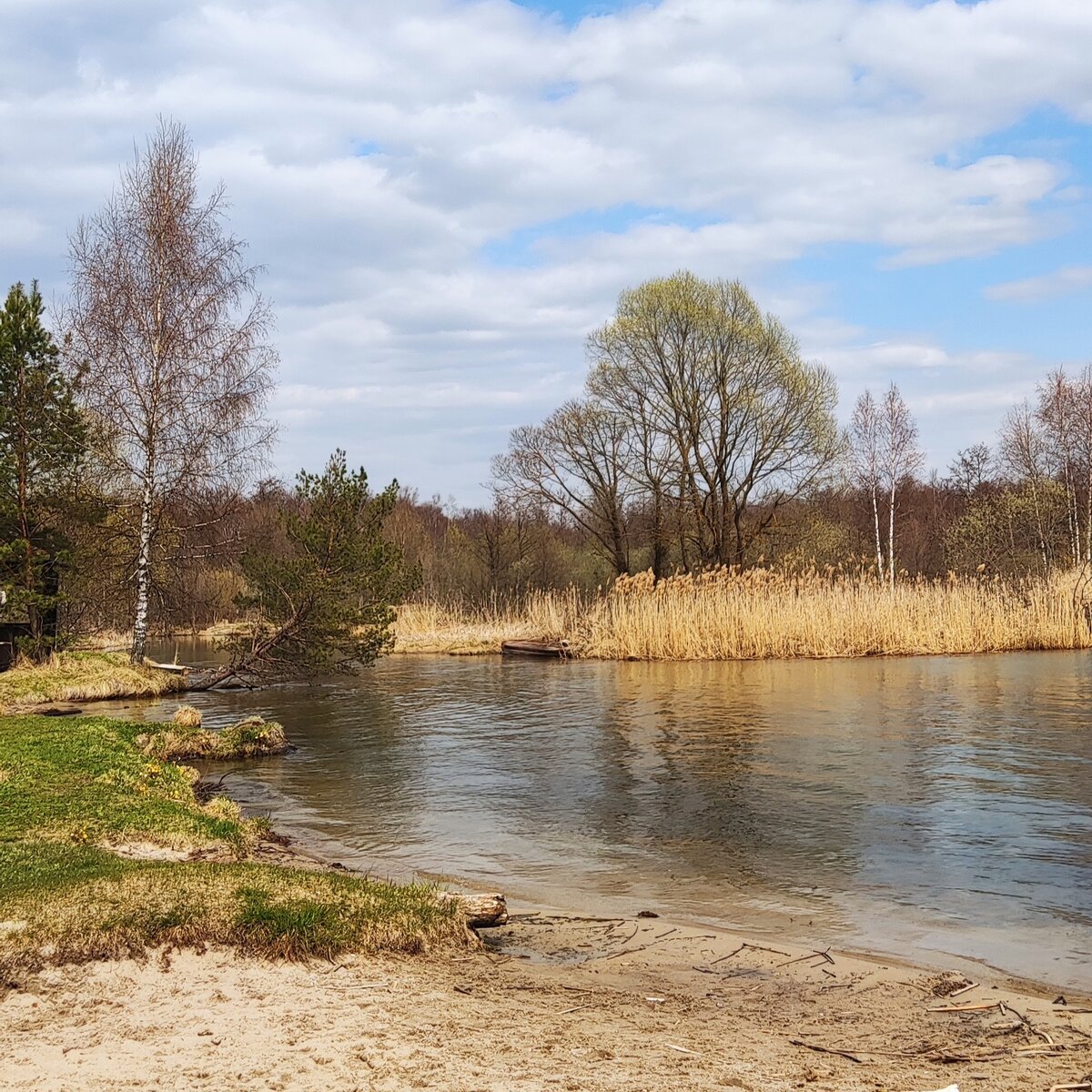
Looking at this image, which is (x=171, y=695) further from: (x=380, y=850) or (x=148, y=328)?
(x=380, y=850)

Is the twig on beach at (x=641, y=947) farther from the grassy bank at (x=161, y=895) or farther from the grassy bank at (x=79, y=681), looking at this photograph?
the grassy bank at (x=79, y=681)

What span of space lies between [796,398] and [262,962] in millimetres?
30569

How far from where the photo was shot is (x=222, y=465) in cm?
2031

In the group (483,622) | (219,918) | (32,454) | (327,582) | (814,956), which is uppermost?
(32,454)

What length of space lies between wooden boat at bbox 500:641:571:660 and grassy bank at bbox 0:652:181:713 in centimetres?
1036

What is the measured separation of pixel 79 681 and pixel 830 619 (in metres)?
15.3

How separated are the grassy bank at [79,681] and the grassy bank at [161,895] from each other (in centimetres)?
920

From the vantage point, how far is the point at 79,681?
17.4 m

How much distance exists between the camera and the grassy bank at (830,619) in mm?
23188

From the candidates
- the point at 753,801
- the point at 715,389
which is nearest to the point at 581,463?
the point at 715,389

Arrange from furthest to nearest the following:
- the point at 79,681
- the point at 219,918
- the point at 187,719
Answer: the point at 79,681, the point at 187,719, the point at 219,918

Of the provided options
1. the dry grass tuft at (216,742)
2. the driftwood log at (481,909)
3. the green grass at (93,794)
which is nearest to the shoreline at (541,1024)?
the driftwood log at (481,909)

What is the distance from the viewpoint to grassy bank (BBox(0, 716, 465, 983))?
4.65 m

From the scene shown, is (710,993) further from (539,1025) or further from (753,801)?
(753,801)
